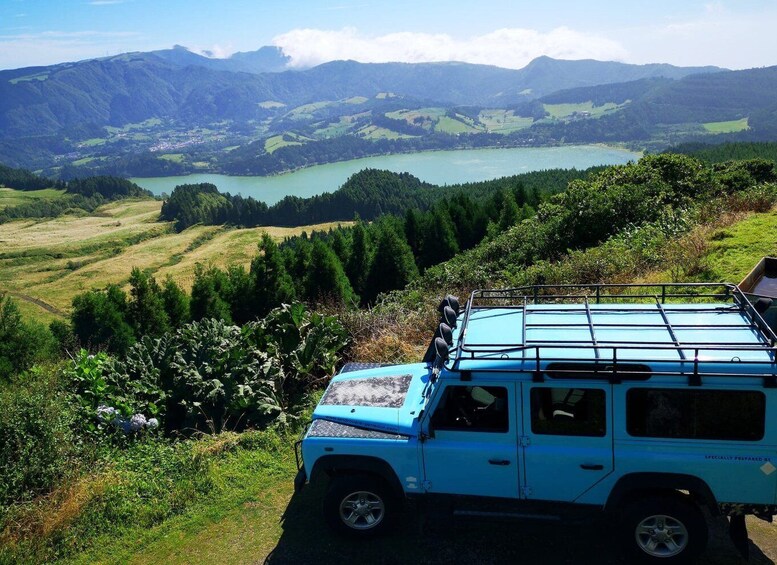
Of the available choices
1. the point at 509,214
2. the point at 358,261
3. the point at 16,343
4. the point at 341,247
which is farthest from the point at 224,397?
the point at 509,214

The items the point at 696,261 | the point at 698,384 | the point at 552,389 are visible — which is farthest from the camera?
the point at 696,261

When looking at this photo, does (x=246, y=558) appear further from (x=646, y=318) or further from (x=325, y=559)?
(x=646, y=318)

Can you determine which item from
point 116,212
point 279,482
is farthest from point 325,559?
point 116,212

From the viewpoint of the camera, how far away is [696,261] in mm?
13352

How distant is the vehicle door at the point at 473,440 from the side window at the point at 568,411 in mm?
226

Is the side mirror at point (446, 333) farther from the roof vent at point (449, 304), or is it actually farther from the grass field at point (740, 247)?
the grass field at point (740, 247)

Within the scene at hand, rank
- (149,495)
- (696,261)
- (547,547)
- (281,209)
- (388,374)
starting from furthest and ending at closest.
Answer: (281,209)
(696,261)
(149,495)
(388,374)
(547,547)

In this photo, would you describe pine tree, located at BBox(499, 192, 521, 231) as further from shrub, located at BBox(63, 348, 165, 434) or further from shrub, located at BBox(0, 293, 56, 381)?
shrub, located at BBox(63, 348, 165, 434)

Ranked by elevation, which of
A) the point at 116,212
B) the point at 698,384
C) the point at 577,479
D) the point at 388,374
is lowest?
the point at 116,212

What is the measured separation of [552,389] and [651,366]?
3.07 feet

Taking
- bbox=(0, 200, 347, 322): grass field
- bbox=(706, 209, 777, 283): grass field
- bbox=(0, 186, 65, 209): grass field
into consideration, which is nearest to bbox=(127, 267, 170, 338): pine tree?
bbox=(706, 209, 777, 283): grass field

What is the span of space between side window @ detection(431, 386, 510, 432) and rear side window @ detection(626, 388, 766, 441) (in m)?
1.21

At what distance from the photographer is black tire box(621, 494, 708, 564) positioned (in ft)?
17.8

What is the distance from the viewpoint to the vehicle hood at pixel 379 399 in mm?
6188
